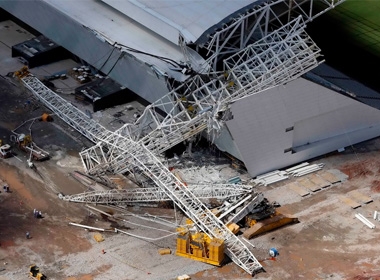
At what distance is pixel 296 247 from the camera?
101m

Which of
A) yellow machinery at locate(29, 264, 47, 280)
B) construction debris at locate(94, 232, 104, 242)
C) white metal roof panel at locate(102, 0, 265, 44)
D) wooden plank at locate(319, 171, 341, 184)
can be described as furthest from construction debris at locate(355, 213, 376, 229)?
yellow machinery at locate(29, 264, 47, 280)

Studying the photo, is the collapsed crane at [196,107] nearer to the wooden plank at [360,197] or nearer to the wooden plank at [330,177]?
the wooden plank at [330,177]

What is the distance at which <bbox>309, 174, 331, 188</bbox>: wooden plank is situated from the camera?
11021cm

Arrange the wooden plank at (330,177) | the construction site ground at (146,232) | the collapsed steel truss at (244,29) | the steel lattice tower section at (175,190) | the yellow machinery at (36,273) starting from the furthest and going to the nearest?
the wooden plank at (330,177) < the collapsed steel truss at (244,29) < the steel lattice tower section at (175,190) < the construction site ground at (146,232) < the yellow machinery at (36,273)

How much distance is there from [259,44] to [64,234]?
92.3 feet

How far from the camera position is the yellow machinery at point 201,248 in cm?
9681

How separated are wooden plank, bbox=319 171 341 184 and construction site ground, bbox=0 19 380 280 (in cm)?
52

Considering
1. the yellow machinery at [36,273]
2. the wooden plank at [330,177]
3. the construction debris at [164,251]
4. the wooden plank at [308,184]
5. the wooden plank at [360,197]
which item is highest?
the wooden plank at [330,177]

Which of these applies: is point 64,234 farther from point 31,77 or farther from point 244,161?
point 31,77

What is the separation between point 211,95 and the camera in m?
110

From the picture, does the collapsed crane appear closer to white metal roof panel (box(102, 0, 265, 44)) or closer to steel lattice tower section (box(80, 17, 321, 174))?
steel lattice tower section (box(80, 17, 321, 174))

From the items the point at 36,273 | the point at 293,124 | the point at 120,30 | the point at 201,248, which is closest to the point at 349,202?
the point at 293,124

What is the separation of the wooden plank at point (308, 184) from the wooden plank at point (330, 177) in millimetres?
1834

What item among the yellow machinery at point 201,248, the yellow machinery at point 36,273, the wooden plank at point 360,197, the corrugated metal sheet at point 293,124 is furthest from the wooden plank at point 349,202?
the yellow machinery at point 36,273
